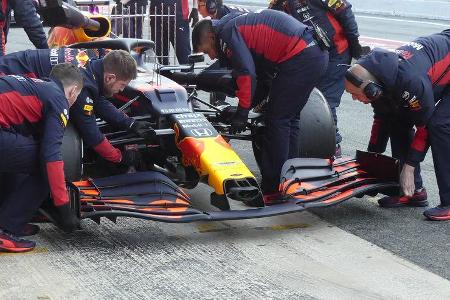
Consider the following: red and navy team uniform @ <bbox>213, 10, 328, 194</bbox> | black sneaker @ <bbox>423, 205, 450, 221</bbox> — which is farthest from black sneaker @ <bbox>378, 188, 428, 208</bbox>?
red and navy team uniform @ <bbox>213, 10, 328, 194</bbox>

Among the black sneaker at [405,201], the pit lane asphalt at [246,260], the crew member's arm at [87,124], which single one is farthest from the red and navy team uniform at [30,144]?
the black sneaker at [405,201]

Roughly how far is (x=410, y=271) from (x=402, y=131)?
1.73 metres

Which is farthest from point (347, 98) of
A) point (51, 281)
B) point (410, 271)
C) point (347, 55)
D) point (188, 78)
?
point (51, 281)

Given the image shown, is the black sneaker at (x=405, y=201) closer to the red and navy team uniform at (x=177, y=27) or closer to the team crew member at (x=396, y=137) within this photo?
the team crew member at (x=396, y=137)

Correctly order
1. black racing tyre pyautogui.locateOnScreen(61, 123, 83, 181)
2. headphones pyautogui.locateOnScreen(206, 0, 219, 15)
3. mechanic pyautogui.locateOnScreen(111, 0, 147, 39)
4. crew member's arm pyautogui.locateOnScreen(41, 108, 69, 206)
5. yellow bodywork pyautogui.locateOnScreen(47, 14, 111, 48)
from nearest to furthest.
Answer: crew member's arm pyautogui.locateOnScreen(41, 108, 69, 206) → black racing tyre pyautogui.locateOnScreen(61, 123, 83, 181) → yellow bodywork pyautogui.locateOnScreen(47, 14, 111, 48) → headphones pyautogui.locateOnScreen(206, 0, 219, 15) → mechanic pyautogui.locateOnScreen(111, 0, 147, 39)

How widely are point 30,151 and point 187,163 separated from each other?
1182mm

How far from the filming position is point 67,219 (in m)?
5.04

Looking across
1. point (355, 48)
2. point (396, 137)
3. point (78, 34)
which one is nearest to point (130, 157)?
point (78, 34)

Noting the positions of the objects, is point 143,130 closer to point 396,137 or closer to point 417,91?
point 417,91

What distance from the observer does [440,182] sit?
6242mm

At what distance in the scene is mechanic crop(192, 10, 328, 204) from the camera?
6.07 m

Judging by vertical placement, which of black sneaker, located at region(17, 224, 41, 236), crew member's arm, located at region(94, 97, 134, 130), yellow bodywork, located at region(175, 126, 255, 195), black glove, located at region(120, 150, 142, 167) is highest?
crew member's arm, located at region(94, 97, 134, 130)

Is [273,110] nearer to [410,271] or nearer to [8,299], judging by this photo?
[410,271]

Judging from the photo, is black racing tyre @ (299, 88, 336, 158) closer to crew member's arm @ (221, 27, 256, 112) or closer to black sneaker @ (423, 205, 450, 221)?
crew member's arm @ (221, 27, 256, 112)
